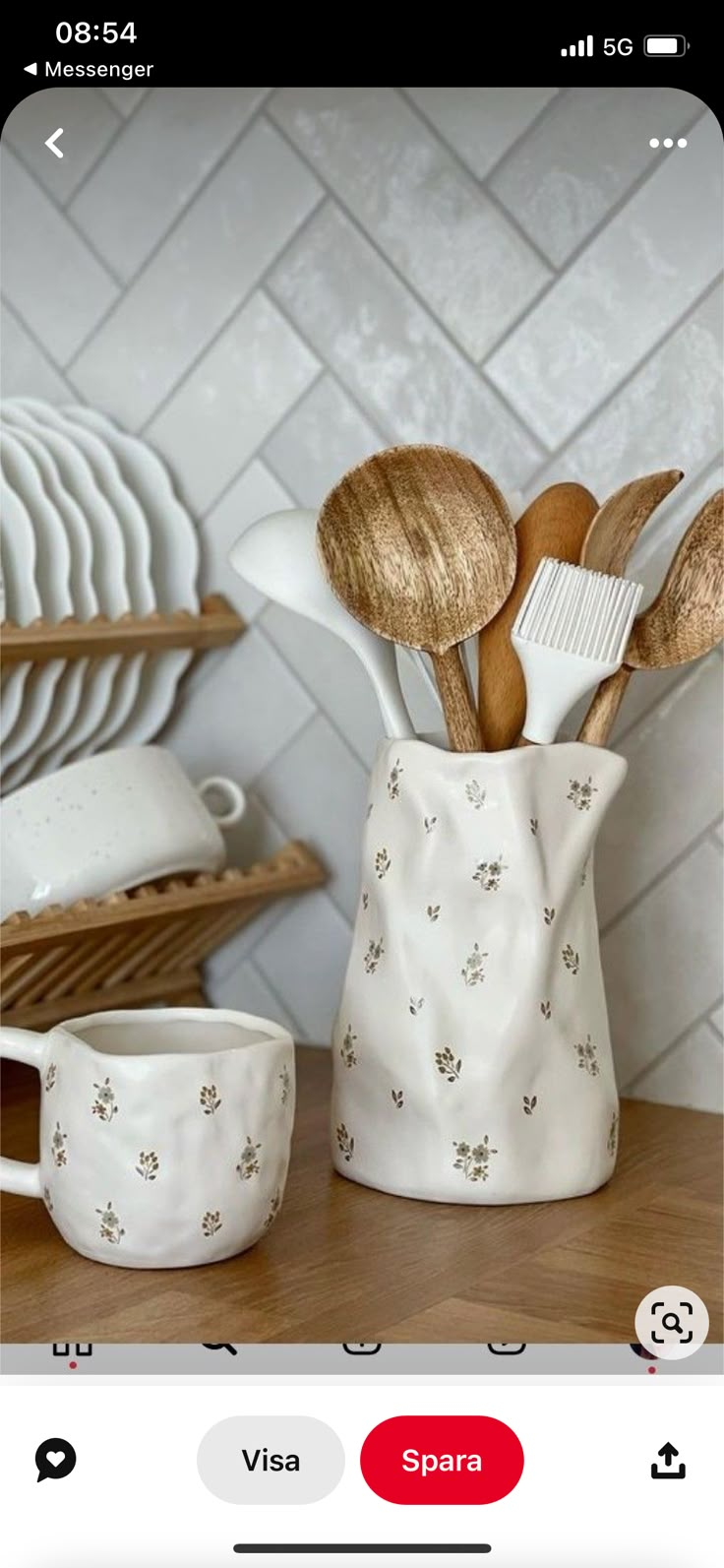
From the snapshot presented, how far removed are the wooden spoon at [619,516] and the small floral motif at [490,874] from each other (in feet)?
0.37

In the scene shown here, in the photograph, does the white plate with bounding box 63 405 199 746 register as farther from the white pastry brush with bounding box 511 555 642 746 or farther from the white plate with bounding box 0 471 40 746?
the white pastry brush with bounding box 511 555 642 746

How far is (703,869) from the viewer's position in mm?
723

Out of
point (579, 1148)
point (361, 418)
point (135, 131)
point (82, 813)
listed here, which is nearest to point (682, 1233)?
point (579, 1148)

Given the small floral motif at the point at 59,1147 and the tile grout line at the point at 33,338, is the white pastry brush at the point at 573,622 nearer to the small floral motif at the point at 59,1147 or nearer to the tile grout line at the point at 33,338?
the small floral motif at the point at 59,1147

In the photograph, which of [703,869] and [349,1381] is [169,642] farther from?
[349,1381]

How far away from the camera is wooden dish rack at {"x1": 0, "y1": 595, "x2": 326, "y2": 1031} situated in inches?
28.7

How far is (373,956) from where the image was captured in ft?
2.05

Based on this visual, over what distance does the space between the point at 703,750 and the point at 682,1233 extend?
0.22 metres

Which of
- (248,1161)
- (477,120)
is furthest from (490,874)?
(477,120)

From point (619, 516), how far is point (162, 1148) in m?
0.28

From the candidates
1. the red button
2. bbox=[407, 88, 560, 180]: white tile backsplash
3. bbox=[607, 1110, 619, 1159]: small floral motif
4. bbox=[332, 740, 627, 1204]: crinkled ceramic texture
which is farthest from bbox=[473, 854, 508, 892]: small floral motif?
bbox=[407, 88, 560, 180]: white tile backsplash

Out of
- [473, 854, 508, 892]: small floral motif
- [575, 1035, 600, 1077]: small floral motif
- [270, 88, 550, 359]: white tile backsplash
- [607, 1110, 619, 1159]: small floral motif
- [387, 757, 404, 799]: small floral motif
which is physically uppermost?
[270, 88, 550, 359]: white tile backsplash
